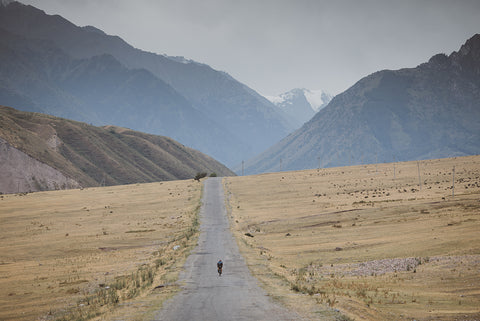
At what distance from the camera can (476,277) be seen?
23.2 m

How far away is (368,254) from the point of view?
34062 millimetres

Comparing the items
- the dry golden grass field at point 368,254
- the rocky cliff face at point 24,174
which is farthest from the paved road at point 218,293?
the rocky cliff face at point 24,174

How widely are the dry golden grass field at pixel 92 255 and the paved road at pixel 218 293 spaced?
1084 mm

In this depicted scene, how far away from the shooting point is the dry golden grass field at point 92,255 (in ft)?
75.8

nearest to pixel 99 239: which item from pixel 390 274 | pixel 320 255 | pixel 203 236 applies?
pixel 203 236

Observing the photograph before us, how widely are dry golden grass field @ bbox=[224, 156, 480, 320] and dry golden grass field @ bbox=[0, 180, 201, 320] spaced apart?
22.6ft

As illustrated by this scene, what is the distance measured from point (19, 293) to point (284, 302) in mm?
18048

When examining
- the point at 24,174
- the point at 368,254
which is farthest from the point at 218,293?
the point at 24,174

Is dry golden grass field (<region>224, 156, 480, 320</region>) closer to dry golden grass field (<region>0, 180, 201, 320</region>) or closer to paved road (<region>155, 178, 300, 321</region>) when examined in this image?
paved road (<region>155, 178, 300, 321</region>)

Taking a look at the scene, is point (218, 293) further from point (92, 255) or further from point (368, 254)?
point (92, 255)

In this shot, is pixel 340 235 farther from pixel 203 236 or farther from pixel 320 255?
pixel 203 236

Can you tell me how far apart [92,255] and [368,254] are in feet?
84.5

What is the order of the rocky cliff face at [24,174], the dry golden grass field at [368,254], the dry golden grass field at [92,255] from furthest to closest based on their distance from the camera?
the rocky cliff face at [24,174], the dry golden grass field at [92,255], the dry golden grass field at [368,254]

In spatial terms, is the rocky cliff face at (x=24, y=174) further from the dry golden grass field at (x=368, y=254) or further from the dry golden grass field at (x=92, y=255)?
the dry golden grass field at (x=368, y=254)
